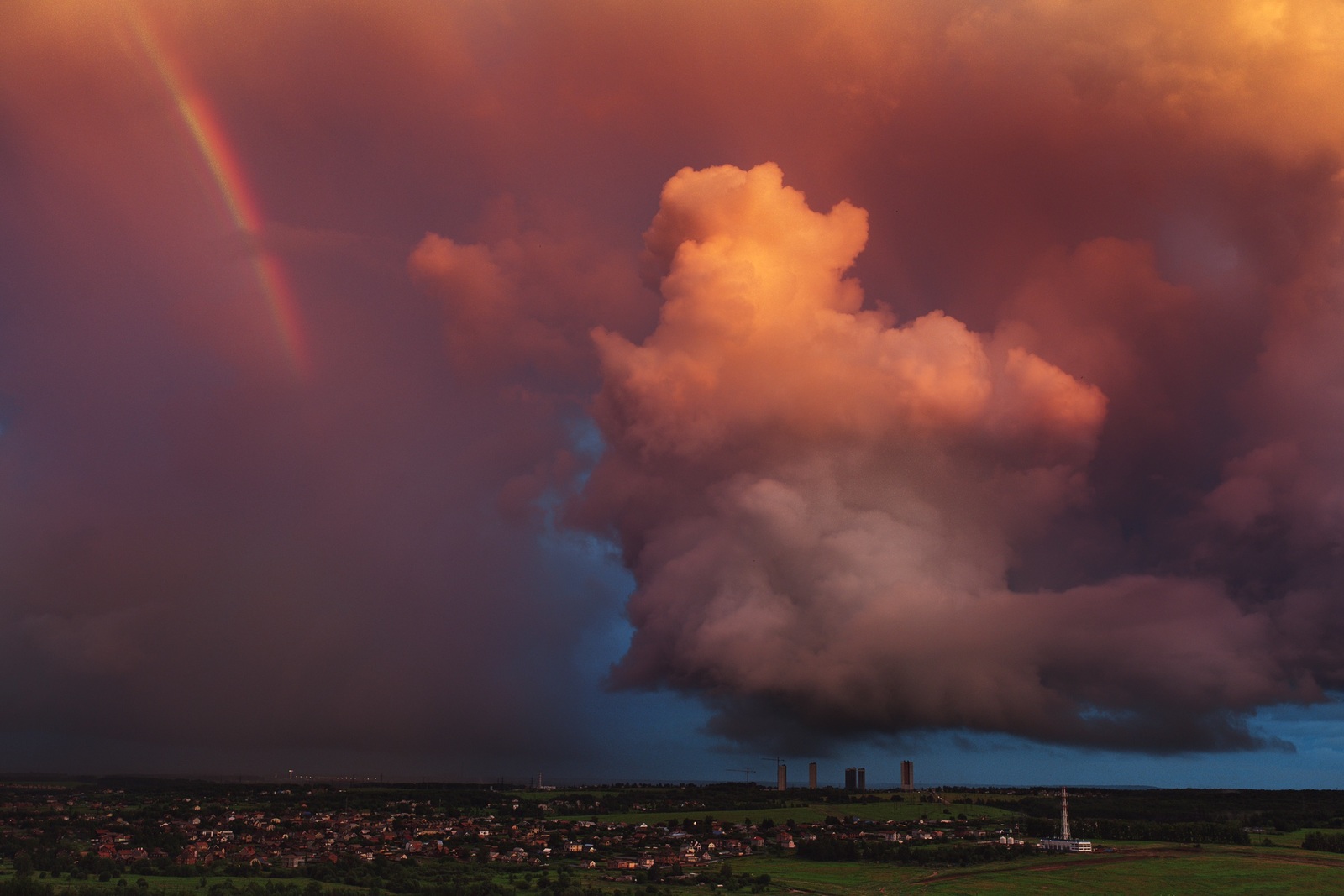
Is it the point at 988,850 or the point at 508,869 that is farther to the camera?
the point at 988,850

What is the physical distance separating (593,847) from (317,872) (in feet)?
198

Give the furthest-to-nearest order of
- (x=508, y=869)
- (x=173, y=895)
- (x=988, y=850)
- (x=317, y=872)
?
1. (x=988, y=850)
2. (x=508, y=869)
3. (x=317, y=872)
4. (x=173, y=895)

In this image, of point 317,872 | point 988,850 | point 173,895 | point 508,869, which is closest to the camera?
point 173,895

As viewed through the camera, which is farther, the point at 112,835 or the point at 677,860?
the point at 112,835

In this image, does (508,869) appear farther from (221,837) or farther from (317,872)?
(221,837)

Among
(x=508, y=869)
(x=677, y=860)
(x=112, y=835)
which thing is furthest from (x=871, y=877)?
(x=112, y=835)

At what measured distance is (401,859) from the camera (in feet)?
564

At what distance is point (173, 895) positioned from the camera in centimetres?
12481

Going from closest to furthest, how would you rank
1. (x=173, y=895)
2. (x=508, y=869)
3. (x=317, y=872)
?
(x=173, y=895), (x=317, y=872), (x=508, y=869)

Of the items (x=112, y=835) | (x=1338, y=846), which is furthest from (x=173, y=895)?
(x=1338, y=846)

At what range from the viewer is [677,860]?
175625 millimetres

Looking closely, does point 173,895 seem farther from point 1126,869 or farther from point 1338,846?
point 1338,846

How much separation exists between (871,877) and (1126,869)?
1656 inches

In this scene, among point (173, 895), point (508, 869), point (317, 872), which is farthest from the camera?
point (508, 869)
